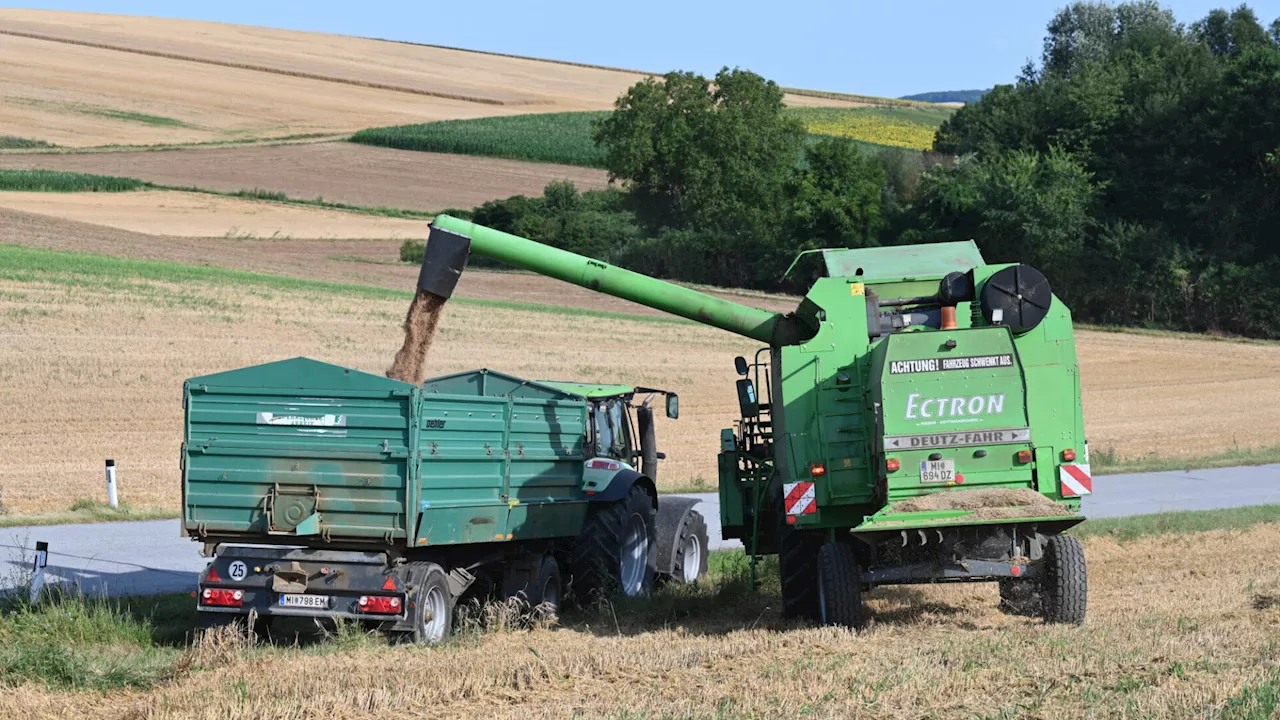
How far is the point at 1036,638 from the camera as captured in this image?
912 centimetres

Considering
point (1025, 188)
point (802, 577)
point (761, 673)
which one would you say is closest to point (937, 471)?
point (802, 577)

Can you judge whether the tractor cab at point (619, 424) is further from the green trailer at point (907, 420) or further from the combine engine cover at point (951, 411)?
the combine engine cover at point (951, 411)

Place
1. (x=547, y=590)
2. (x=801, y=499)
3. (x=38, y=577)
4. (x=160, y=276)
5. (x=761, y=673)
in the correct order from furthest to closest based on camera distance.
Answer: (x=160, y=276) < (x=547, y=590) < (x=38, y=577) < (x=801, y=499) < (x=761, y=673)

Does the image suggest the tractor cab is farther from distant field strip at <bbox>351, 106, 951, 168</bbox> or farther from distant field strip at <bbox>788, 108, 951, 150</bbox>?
distant field strip at <bbox>788, 108, 951, 150</bbox>

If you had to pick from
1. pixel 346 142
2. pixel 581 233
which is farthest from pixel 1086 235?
pixel 346 142

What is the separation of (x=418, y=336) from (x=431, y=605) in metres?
2.66

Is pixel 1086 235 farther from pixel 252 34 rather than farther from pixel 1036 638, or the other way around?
pixel 252 34

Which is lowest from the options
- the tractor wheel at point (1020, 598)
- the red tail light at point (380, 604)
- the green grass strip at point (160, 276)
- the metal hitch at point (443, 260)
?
the tractor wheel at point (1020, 598)

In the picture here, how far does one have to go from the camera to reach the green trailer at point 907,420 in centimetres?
1005

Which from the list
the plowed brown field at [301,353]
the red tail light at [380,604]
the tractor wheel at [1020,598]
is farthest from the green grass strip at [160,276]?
the tractor wheel at [1020,598]

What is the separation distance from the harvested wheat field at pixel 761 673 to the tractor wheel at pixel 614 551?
129cm

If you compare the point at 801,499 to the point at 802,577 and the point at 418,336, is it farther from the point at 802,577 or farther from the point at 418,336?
the point at 418,336

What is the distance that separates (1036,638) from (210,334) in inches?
1109

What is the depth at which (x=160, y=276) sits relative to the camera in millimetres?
41969
